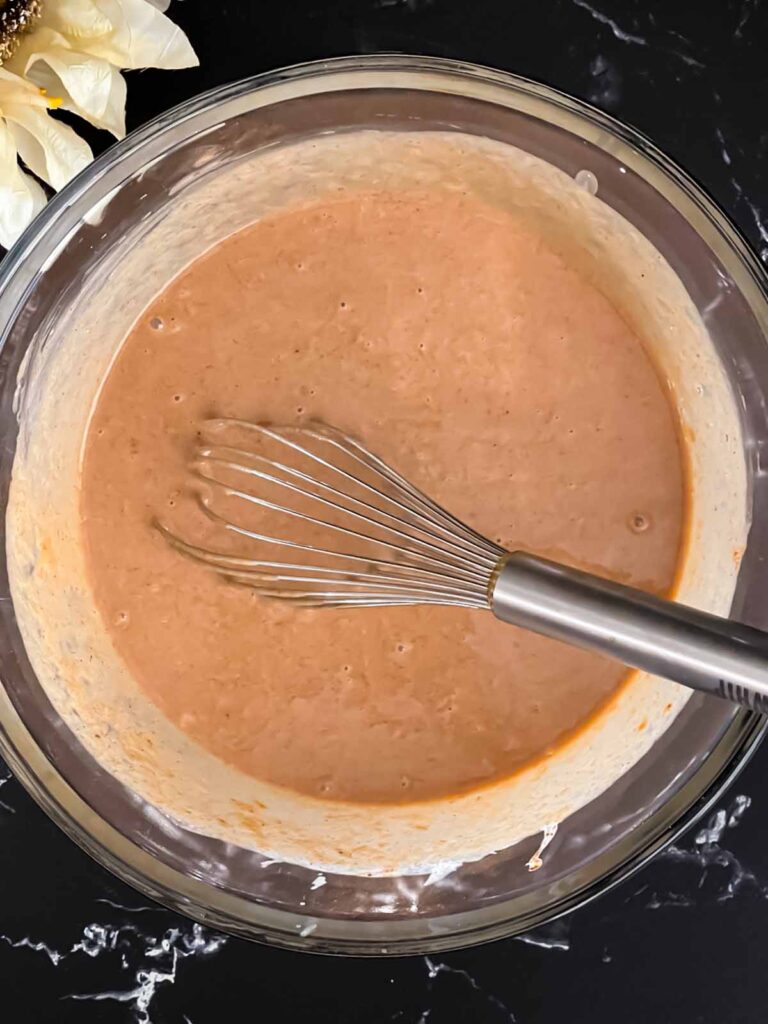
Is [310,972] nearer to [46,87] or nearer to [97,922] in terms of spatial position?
[97,922]

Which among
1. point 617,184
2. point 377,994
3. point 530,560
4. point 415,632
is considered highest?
point 617,184

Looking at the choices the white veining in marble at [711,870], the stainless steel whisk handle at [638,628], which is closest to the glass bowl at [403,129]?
the white veining in marble at [711,870]

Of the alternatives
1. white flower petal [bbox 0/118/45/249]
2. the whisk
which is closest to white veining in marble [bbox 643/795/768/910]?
the whisk

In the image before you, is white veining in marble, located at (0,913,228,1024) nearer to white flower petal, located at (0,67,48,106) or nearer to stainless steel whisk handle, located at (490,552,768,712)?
stainless steel whisk handle, located at (490,552,768,712)

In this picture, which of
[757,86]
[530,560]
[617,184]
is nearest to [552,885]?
[530,560]

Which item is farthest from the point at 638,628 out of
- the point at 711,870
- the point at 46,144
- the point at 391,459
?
the point at 46,144

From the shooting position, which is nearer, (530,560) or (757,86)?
(530,560)

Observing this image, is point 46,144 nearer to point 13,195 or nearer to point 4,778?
point 13,195
